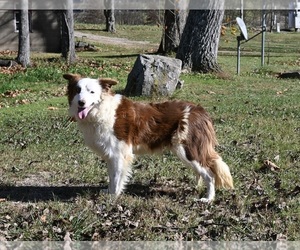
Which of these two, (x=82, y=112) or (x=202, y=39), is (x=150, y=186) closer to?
(x=82, y=112)

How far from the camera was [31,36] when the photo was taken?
106 ft

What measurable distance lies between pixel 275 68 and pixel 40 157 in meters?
16.3

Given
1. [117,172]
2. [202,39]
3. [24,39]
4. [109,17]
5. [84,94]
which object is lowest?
[117,172]

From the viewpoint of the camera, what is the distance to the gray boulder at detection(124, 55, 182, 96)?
13958 mm

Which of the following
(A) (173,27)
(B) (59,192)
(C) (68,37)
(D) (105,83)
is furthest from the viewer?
(A) (173,27)

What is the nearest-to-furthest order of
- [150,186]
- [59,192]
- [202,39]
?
[59,192]
[150,186]
[202,39]

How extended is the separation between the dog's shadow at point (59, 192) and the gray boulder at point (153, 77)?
283 inches

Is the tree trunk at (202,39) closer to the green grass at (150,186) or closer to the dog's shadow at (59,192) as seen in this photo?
the green grass at (150,186)

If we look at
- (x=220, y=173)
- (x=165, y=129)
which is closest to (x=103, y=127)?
(x=165, y=129)

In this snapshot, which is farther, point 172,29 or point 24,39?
point 172,29

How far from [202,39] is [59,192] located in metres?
12.0

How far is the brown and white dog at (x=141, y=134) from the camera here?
6.23 meters

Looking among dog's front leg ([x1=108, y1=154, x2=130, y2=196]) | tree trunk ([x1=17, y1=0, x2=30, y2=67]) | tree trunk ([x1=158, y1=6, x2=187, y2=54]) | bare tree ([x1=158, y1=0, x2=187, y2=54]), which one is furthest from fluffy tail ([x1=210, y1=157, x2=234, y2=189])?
tree trunk ([x1=158, y1=6, x2=187, y2=54])

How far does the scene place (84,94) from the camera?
237 inches
